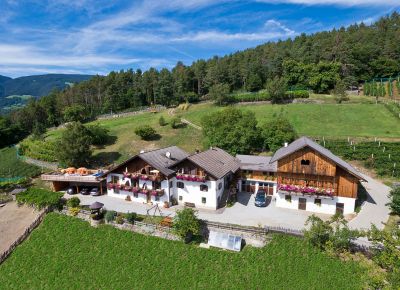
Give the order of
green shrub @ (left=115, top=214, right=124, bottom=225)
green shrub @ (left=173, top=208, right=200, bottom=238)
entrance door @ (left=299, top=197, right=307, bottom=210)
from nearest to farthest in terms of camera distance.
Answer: green shrub @ (left=173, top=208, right=200, bottom=238), green shrub @ (left=115, top=214, right=124, bottom=225), entrance door @ (left=299, top=197, right=307, bottom=210)

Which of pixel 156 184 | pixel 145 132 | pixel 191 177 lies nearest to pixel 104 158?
pixel 145 132

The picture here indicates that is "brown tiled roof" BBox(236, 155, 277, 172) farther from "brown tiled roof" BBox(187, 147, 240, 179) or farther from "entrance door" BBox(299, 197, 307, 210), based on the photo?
"entrance door" BBox(299, 197, 307, 210)

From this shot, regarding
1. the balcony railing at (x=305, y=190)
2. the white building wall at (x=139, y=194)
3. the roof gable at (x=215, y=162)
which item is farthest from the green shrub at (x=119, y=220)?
the balcony railing at (x=305, y=190)

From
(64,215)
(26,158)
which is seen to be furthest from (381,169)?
(26,158)

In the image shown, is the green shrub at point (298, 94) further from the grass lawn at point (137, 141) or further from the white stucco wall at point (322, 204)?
the white stucco wall at point (322, 204)

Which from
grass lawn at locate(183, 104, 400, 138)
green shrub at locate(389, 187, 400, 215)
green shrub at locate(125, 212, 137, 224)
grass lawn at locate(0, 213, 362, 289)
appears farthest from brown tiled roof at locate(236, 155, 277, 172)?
grass lawn at locate(183, 104, 400, 138)

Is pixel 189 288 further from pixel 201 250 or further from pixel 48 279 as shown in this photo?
pixel 48 279

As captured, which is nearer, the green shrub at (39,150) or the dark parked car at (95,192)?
the dark parked car at (95,192)

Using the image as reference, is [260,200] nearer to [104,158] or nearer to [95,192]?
[95,192]
